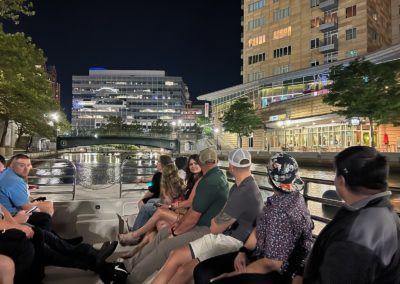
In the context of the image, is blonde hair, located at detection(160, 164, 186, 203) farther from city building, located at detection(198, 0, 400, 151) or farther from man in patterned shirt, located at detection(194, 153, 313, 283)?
city building, located at detection(198, 0, 400, 151)

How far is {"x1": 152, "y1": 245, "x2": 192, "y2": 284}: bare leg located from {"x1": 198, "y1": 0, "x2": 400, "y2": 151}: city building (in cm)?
3998

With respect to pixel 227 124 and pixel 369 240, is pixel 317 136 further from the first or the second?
pixel 369 240

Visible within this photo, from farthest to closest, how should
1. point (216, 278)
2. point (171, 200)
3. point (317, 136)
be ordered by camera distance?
point (317, 136) < point (171, 200) < point (216, 278)

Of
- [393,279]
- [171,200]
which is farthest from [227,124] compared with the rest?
[393,279]

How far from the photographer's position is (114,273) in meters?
4.07

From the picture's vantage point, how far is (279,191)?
2.72 meters

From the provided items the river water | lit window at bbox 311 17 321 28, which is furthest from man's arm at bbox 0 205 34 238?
lit window at bbox 311 17 321 28

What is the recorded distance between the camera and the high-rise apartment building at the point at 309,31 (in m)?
51.6

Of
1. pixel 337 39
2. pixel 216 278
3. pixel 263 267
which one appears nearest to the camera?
pixel 263 267

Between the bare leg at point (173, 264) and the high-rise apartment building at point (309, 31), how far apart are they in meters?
52.4

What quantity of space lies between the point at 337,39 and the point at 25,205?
55.8m

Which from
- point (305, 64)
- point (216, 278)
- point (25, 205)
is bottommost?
point (216, 278)

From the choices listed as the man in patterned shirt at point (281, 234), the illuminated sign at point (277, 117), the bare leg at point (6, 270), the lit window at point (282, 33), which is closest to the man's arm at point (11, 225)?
the bare leg at point (6, 270)

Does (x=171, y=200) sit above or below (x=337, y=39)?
below
